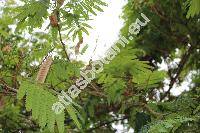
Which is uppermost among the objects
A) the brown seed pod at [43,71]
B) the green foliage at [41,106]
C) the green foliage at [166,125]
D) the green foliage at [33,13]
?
the green foliage at [33,13]

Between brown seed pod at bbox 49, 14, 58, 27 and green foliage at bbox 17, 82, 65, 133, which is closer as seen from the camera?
green foliage at bbox 17, 82, 65, 133

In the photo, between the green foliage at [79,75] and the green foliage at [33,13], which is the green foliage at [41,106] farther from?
the green foliage at [33,13]

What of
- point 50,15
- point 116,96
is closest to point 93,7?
point 50,15

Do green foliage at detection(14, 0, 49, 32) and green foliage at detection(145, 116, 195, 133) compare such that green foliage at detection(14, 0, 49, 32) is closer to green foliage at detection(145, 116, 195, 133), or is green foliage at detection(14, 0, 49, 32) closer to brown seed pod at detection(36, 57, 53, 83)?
brown seed pod at detection(36, 57, 53, 83)

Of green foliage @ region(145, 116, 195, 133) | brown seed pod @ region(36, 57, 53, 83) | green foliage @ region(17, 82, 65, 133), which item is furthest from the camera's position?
brown seed pod @ region(36, 57, 53, 83)

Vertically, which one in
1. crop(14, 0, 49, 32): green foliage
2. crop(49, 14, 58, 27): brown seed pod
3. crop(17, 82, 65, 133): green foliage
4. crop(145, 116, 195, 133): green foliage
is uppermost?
crop(14, 0, 49, 32): green foliage

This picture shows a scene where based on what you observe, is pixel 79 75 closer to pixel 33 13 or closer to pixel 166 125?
pixel 33 13

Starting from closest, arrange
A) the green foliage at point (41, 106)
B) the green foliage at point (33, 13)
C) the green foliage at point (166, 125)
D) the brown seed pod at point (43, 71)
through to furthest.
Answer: the green foliage at point (41, 106), the green foliage at point (166, 125), the brown seed pod at point (43, 71), the green foliage at point (33, 13)

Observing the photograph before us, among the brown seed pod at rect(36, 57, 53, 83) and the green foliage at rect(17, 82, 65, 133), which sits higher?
the brown seed pod at rect(36, 57, 53, 83)

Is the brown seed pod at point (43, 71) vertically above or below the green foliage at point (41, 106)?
above

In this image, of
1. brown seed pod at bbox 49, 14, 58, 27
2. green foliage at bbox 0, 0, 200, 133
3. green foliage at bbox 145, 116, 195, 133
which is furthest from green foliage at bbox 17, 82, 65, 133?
brown seed pod at bbox 49, 14, 58, 27

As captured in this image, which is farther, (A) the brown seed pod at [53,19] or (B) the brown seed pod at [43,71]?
(A) the brown seed pod at [53,19]

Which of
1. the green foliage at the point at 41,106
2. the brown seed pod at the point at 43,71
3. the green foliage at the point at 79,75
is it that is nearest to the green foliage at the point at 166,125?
the green foliage at the point at 79,75

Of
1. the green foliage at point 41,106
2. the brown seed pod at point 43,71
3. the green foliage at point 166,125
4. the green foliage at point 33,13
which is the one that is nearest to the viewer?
the green foliage at point 41,106
